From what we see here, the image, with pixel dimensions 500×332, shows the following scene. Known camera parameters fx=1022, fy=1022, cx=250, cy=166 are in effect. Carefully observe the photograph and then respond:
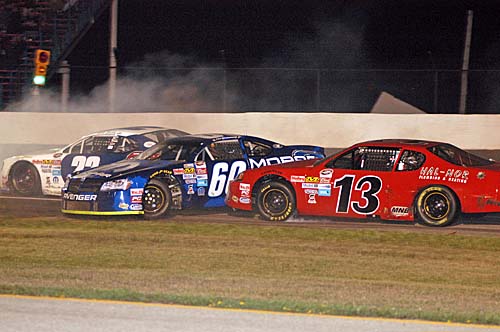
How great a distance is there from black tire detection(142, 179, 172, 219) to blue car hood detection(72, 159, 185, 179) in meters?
0.27

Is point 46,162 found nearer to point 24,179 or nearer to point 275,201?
point 24,179

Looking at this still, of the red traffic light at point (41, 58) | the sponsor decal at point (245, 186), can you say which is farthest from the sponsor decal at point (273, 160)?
the red traffic light at point (41, 58)

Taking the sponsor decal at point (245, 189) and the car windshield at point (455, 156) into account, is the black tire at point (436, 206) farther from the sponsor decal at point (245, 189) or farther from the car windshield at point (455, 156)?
the sponsor decal at point (245, 189)

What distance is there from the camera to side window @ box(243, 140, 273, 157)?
16.2 m

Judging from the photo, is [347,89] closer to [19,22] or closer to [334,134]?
[334,134]

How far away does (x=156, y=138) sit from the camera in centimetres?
1856

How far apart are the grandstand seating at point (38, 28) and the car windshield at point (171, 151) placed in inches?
708

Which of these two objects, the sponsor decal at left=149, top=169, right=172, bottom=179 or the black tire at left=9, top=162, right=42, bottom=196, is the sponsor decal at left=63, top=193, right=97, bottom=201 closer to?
the sponsor decal at left=149, top=169, right=172, bottom=179

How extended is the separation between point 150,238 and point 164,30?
21.8 m

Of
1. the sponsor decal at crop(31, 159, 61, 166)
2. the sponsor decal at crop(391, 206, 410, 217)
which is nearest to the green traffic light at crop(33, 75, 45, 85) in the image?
the sponsor decal at crop(31, 159, 61, 166)

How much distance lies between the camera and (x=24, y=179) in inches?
747

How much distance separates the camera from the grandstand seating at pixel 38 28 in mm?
34719

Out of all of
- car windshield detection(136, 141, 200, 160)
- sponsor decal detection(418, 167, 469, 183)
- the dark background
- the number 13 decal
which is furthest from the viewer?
the dark background

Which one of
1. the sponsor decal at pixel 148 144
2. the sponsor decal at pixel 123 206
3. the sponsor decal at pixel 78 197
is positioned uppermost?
the sponsor decal at pixel 148 144
